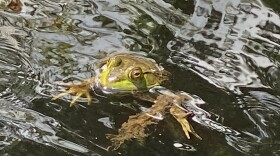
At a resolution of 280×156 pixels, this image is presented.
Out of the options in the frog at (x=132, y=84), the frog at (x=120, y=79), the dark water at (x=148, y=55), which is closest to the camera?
the dark water at (x=148, y=55)

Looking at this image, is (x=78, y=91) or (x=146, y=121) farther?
(x=78, y=91)

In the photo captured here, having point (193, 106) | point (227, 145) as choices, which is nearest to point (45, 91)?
point (193, 106)

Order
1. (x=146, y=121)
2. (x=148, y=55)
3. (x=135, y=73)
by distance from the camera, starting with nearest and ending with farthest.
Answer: (x=146, y=121)
(x=135, y=73)
(x=148, y=55)

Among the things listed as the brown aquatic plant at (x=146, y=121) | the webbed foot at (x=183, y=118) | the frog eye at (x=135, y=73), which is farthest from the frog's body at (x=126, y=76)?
the webbed foot at (x=183, y=118)

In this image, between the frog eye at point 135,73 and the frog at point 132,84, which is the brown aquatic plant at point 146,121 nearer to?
the frog at point 132,84

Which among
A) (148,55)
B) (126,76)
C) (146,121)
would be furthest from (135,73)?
(148,55)

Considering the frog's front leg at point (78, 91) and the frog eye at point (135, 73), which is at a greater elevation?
the frog eye at point (135, 73)

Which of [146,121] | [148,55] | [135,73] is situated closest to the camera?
[146,121]

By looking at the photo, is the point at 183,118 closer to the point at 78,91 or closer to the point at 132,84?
the point at 132,84
